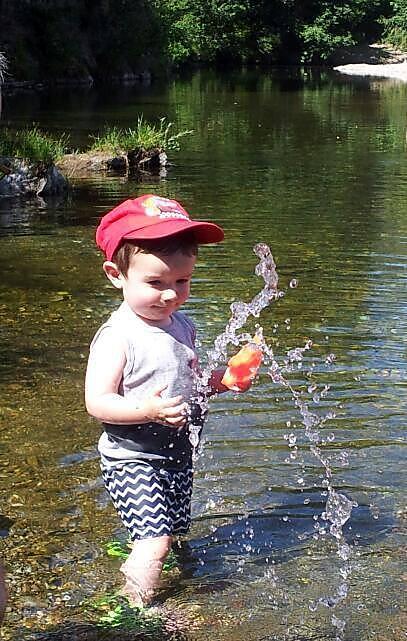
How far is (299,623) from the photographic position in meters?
3.38

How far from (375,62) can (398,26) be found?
5095 millimetres

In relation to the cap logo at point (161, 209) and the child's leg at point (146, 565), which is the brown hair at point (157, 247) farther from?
the child's leg at point (146, 565)

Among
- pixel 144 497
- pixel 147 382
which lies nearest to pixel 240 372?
pixel 147 382

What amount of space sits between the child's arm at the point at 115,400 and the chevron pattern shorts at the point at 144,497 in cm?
23

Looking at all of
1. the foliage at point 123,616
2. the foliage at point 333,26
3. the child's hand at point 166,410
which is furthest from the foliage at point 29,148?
the foliage at point 333,26

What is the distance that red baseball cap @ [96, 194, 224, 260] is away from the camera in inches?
126

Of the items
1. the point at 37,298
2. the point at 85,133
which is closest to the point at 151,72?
the point at 85,133

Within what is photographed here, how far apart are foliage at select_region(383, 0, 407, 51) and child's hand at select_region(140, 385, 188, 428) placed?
68.9m

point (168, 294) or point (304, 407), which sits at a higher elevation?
point (168, 294)

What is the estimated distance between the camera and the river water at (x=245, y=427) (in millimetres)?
3570

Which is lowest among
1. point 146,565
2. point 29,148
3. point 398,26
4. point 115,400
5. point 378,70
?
point 146,565

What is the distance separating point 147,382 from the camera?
337 cm

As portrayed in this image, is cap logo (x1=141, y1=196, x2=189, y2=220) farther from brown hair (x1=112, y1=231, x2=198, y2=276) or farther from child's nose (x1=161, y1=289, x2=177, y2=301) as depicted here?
child's nose (x1=161, y1=289, x2=177, y2=301)

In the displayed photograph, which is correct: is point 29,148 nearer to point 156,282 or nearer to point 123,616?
point 156,282
